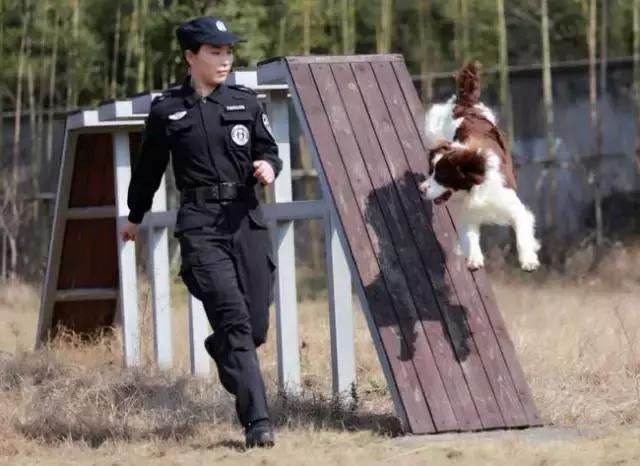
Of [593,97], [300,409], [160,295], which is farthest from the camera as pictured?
[593,97]

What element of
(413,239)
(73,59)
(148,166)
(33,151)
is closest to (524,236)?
(413,239)

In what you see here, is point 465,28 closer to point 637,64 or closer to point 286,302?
point 637,64

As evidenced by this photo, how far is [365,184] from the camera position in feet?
22.4

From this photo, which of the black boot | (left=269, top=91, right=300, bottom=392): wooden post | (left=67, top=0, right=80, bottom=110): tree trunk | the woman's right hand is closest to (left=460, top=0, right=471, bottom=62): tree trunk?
(left=67, top=0, right=80, bottom=110): tree trunk

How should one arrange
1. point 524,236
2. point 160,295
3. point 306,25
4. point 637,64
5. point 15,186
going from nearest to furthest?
point 524,236 < point 160,295 < point 637,64 < point 306,25 < point 15,186

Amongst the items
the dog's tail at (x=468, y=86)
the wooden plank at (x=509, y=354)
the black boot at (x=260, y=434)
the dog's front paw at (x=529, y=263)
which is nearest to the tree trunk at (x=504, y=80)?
the wooden plank at (x=509, y=354)

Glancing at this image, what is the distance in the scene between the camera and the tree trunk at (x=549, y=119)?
1552cm

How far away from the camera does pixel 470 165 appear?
6.14 metres

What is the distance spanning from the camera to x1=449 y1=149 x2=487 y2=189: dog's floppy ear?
614 centimetres

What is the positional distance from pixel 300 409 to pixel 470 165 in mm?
1560

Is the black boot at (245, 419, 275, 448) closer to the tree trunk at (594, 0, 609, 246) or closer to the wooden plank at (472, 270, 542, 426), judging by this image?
the wooden plank at (472, 270, 542, 426)

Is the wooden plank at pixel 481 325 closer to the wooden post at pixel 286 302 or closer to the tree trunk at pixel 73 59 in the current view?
the wooden post at pixel 286 302

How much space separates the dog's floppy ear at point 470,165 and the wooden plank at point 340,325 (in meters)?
1.03

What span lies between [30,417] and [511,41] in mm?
11518
